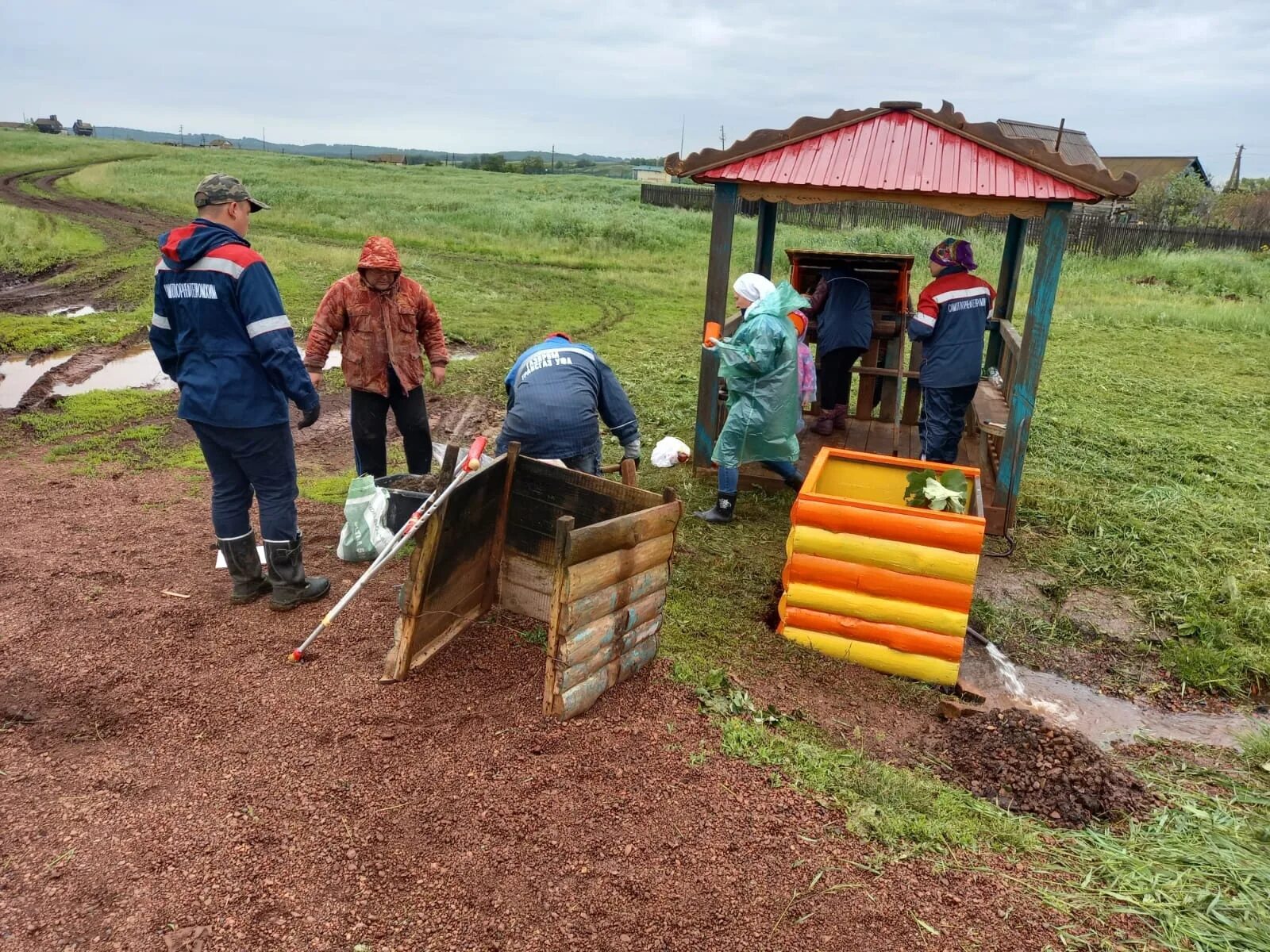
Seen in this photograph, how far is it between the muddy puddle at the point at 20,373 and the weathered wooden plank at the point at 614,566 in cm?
761

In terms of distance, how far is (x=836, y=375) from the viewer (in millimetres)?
8016

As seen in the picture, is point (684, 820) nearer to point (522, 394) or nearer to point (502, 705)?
point (502, 705)

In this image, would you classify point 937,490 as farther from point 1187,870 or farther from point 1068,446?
point 1068,446

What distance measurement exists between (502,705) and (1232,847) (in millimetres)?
2760

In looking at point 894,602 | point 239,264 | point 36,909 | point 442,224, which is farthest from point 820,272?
point 442,224

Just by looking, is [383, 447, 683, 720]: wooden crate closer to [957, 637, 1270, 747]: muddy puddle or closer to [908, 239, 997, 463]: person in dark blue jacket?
[957, 637, 1270, 747]: muddy puddle

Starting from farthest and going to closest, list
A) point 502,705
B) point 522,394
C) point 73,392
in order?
point 73,392, point 522,394, point 502,705

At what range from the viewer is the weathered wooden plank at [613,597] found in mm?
3316

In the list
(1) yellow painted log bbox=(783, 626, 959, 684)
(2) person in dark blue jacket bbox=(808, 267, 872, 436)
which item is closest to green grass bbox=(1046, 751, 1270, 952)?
(1) yellow painted log bbox=(783, 626, 959, 684)

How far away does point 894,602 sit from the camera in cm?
441

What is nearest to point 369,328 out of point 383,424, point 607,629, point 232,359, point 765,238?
point 383,424

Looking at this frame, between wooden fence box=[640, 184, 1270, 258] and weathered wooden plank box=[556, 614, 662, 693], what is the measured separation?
19685 millimetres

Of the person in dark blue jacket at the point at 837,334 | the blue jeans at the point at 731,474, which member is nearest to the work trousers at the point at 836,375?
the person in dark blue jacket at the point at 837,334

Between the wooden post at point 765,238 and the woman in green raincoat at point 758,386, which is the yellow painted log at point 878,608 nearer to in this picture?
the woman in green raincoat at point 758,386
